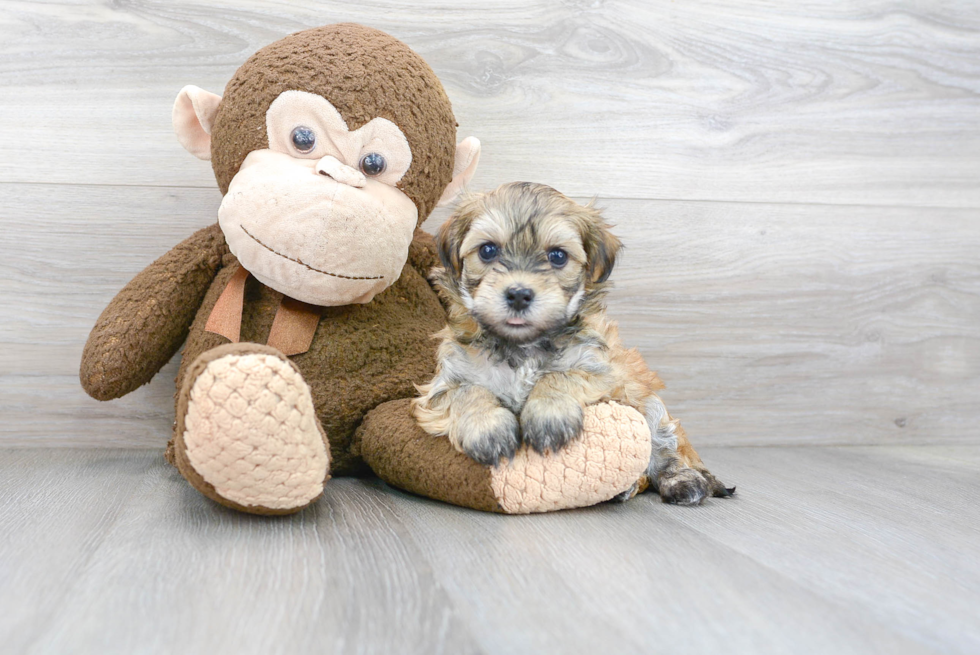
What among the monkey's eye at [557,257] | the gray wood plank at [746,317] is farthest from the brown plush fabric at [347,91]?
the gray wood plank at [746,317]

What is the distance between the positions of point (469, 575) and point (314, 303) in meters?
0.79

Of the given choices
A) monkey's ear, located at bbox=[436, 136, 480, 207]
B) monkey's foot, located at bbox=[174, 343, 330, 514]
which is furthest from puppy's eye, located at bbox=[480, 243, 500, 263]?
monkey's foot, located at bbox=[174, 343, 330, 514]

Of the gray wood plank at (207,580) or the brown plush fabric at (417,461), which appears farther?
the brown plush fabric at (417,461)

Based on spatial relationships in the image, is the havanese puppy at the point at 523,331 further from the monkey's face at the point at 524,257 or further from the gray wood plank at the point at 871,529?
the gray wood plank at the point at 871,529

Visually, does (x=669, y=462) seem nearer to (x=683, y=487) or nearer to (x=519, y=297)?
(x=683, y=487)

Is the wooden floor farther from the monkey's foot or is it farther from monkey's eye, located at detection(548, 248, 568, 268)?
monkey's eye, located at detection(548, 248, 568, 268)

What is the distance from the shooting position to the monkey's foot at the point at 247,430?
125 centimetres

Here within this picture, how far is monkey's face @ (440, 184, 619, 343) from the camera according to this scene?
1.47 meters

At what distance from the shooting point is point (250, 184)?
1564 mm

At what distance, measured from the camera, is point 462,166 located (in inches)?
74.5

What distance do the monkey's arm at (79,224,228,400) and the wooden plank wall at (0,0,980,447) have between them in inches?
11.5

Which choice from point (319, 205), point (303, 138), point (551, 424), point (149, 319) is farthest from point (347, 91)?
point (551, 424)

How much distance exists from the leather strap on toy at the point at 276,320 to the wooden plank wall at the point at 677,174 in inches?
19.2

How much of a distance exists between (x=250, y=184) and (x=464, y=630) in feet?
3.41
